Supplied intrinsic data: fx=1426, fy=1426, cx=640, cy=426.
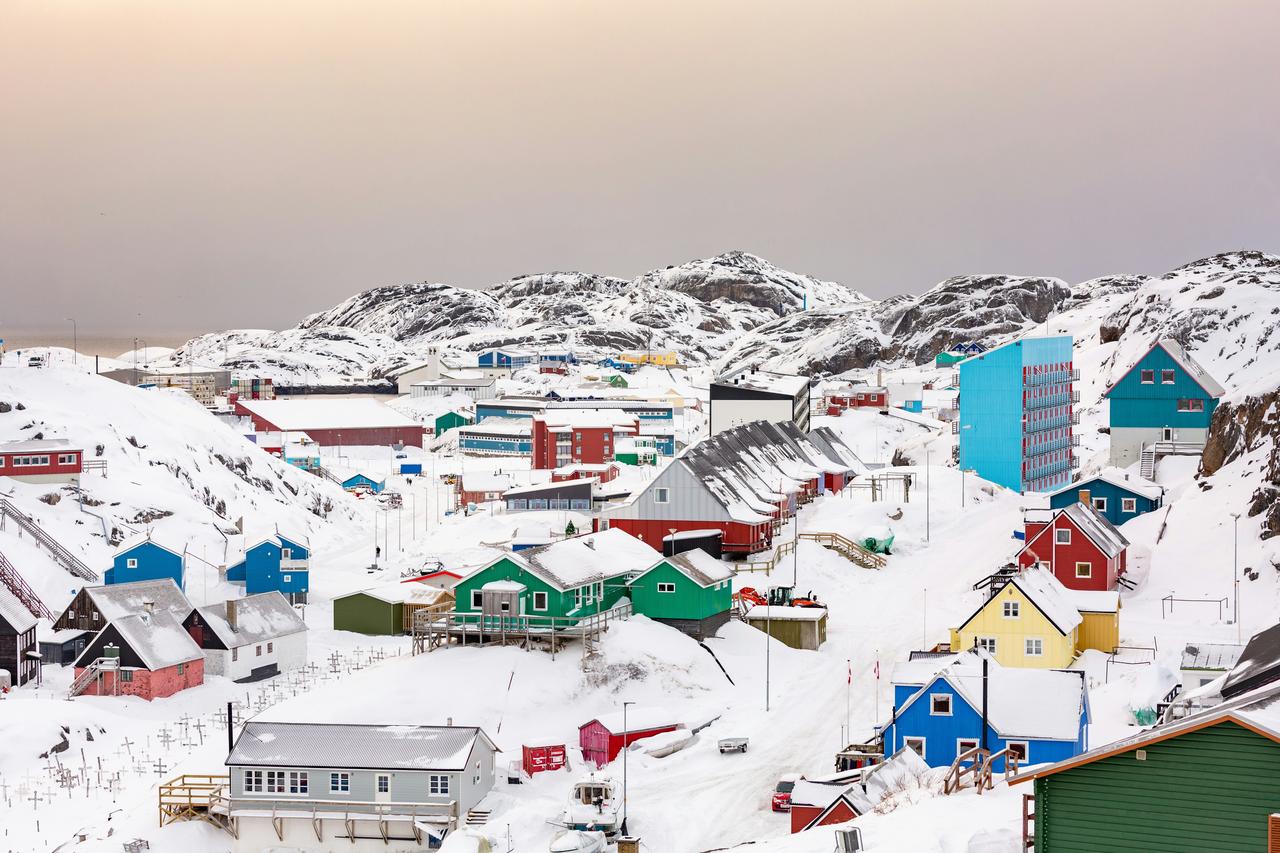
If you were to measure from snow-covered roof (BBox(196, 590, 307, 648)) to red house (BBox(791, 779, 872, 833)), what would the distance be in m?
23.6

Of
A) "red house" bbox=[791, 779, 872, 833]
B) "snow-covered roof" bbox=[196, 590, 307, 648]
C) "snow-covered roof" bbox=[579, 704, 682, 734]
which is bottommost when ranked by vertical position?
"snow-covered roof" bbox=[579, 704, 682, 734]

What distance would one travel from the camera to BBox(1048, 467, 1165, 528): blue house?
55.6 metres

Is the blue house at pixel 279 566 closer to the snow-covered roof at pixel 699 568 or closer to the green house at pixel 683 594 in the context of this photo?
the green house at pixel 683 594

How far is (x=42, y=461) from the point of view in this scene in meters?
67.1

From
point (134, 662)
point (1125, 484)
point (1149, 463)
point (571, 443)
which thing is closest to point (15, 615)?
point (134, 662)

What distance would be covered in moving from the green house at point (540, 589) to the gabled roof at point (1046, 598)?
37.0 feet

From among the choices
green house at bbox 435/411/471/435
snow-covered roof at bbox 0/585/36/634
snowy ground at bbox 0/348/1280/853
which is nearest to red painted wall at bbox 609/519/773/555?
snowy ground at bbox 0/348/1280/853

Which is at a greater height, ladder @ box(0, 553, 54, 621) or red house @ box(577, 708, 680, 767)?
ladder @ box(0, 553, 54, 621)

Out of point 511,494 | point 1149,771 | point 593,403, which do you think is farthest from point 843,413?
point 1149,771

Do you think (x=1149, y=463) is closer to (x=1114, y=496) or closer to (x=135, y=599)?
(x=1114, y=496)

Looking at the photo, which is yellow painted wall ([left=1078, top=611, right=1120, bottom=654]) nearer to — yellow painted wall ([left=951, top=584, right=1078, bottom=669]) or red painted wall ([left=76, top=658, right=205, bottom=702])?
yellow painted wall ([left=951, top=584, right=1078, bottom=669])

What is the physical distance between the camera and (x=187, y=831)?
32156 mm

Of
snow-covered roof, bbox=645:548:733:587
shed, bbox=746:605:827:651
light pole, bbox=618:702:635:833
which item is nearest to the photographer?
light pole, bbox=618:702:635:833

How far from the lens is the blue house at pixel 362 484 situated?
97.8m
